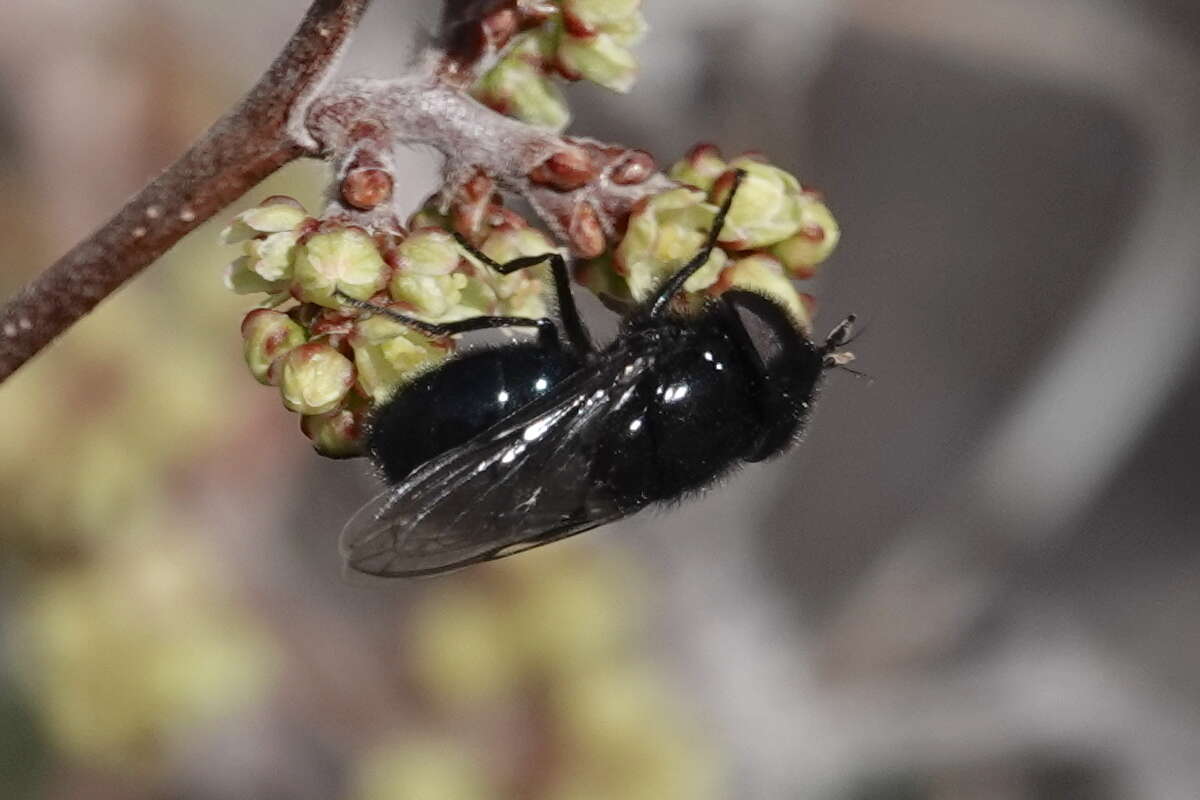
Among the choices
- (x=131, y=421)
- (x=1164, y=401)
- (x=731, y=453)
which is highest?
(x=731, y=453)

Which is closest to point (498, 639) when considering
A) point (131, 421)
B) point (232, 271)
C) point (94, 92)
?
point (131, 421)

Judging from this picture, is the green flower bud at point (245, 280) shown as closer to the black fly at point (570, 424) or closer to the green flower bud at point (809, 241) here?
the black fly at point (570, 424)

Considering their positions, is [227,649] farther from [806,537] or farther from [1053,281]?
[1053,281]

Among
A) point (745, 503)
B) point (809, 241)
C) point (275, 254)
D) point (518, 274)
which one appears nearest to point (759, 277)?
point (809, 241)

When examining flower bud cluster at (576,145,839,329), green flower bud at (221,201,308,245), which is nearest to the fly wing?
flower bud cluster at (576,145,839,329)

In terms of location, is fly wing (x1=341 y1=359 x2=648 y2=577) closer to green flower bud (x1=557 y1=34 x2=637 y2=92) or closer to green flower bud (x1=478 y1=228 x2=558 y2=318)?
green flower bud (x1=478 y1=228 x2=558 y2=318)

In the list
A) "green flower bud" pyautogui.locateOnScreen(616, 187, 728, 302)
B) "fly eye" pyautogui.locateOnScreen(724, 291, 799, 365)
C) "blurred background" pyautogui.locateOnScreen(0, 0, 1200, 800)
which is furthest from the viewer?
"blurred background" pyautogui.locateOnScreen(0, 0, 1200, 800)
